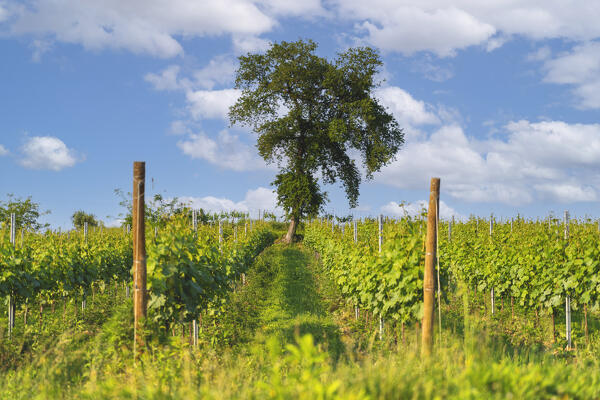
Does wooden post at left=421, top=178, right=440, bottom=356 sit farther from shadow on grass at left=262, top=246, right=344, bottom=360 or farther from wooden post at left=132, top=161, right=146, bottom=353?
wooden post at left=132, top=161, right=146, bottom=353

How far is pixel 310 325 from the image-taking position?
30.7 ft

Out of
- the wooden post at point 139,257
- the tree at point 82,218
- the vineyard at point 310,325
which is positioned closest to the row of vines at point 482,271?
the vineyard at point 310,325

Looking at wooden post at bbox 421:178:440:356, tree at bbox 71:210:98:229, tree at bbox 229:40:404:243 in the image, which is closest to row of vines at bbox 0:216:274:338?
wooden post at bbox 421:178:440:356

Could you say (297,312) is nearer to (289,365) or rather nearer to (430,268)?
(289,365)

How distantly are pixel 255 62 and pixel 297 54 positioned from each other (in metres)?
3.11

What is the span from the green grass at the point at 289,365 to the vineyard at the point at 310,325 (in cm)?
3

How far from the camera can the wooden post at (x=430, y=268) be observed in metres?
5.69

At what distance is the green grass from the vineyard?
0.03 m

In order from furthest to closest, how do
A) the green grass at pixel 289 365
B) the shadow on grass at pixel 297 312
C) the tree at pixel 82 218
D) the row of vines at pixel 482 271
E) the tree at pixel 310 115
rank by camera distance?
the tree at pixel 82 218 < the tree at pixel 310 115 < the shadow on grass at pixel 297 312 < the row of vines at pixel 482 271 < the green grass at pixel 289 365

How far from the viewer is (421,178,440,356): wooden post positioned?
5.69 metres

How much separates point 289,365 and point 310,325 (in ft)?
12.2

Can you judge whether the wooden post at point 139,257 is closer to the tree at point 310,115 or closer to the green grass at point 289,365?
the green grass at point 289,365

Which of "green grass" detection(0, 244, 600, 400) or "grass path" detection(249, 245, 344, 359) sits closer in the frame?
"green grass" detection(0, 244, 600, 400)

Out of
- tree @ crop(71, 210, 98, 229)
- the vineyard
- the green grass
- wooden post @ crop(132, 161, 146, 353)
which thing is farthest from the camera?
tree @ crop(71, 210, 98, 229)
